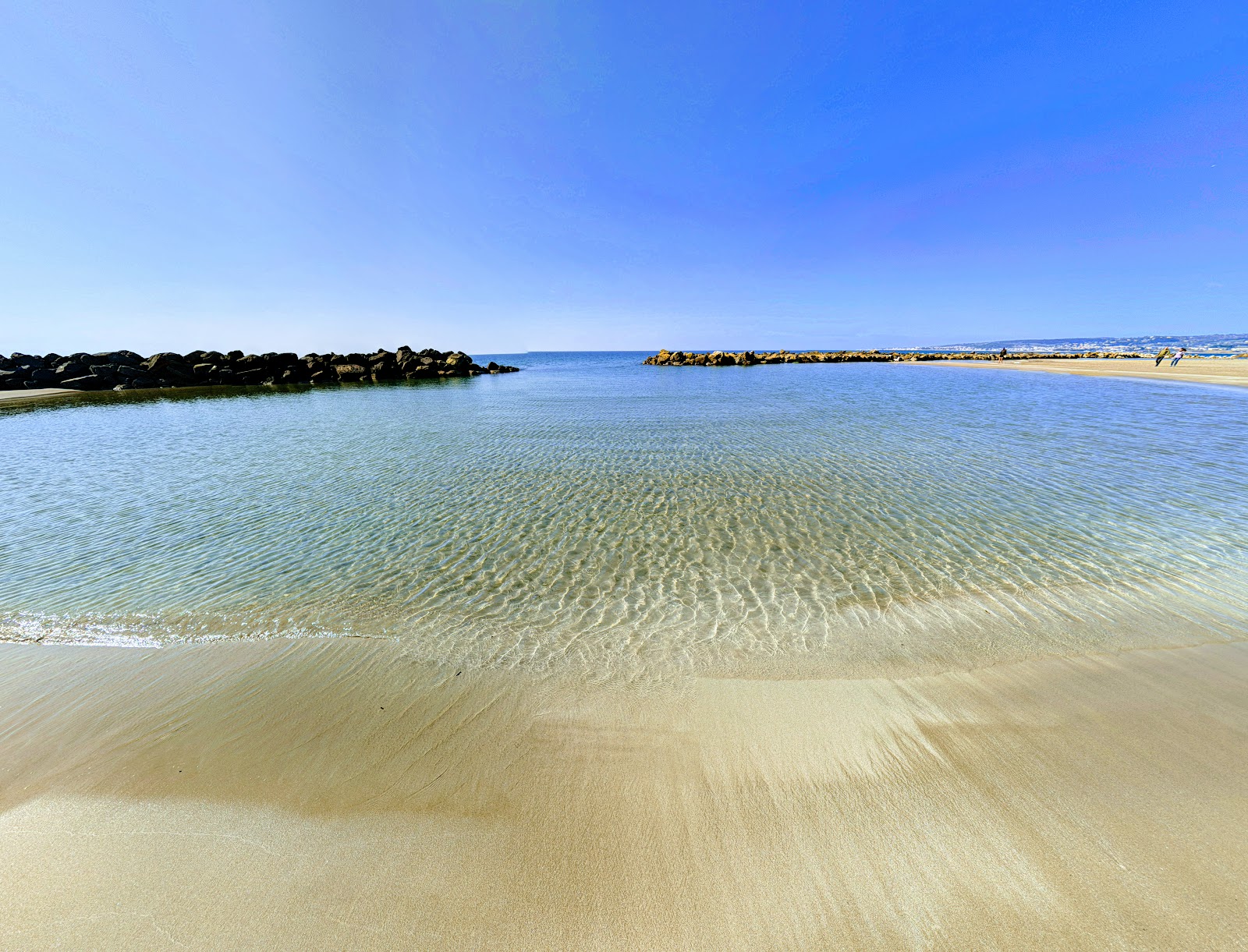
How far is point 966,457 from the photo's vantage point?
1298cm

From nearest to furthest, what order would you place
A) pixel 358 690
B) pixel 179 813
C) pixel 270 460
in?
pixel 179 813
pixel 358 690
pixel 270 460

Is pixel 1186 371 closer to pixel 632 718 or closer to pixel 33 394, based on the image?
pixel 632 718

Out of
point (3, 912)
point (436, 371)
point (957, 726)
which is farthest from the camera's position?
point (436, 371)

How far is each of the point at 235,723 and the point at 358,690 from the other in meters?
0.97

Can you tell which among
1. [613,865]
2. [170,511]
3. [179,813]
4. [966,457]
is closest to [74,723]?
[179,813]

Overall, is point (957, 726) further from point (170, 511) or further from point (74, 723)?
point (170, 511)

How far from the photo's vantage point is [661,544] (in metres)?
7.90

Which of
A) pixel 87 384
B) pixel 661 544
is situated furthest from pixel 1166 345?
pixel 87 384

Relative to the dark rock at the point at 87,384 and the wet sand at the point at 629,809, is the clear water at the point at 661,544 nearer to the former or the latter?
the wet sand at the point at 629,809

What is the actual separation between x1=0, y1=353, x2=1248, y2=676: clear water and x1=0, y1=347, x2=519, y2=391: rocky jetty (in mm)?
41703

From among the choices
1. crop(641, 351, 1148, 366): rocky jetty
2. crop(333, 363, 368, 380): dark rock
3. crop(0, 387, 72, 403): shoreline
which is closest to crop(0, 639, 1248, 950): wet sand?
crop(0, 387, 72, 403): shoreline

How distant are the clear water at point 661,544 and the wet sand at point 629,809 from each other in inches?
29.4

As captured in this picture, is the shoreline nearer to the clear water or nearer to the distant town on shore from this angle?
the clear water

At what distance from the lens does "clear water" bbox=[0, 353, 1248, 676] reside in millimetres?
5410
